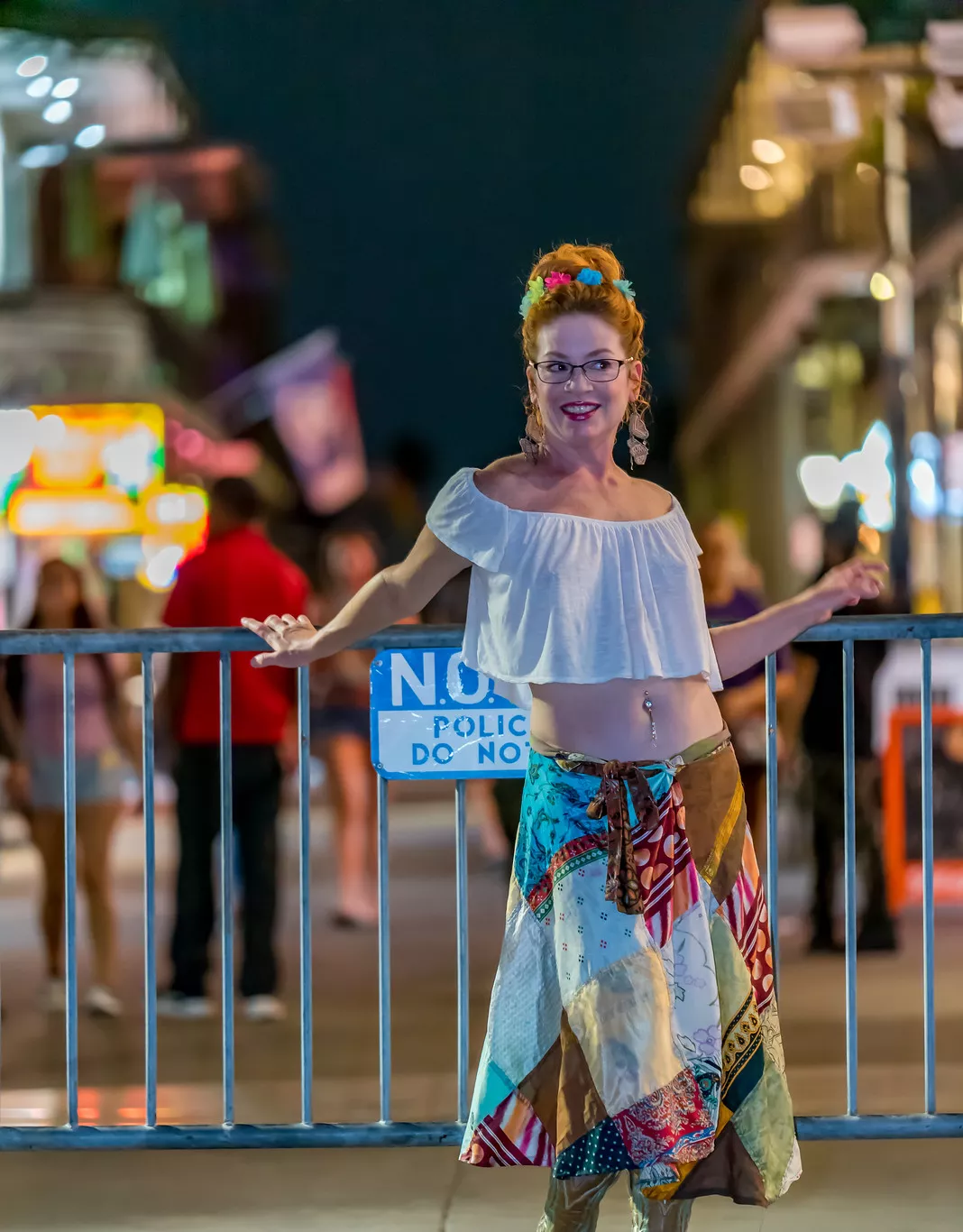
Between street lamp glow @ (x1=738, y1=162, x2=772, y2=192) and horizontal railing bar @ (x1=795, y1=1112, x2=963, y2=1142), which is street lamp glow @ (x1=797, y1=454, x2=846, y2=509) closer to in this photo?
street lamp glow @ (x1=738, y1=162, x2=772, y2=192)

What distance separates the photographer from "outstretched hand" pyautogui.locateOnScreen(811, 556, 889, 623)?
3486 millimetres

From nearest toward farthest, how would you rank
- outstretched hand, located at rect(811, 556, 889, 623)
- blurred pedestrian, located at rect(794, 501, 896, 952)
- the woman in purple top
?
outstretched hand, located at rect(811, 556, 889, 623)
blurred pedestrian, located at rect(794, 501, 896, 952)
the woman in purple top

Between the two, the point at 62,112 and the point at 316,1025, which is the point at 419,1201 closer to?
the point at 316,1025

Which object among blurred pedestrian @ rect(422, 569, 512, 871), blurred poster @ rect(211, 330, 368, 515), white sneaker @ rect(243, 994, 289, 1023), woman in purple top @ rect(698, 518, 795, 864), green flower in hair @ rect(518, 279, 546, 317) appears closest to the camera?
green flower in hair @ rect(518, 279, 546, 317)

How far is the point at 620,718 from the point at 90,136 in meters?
23.7

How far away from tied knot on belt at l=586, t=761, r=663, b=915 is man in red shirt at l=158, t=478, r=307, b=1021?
3780 mm

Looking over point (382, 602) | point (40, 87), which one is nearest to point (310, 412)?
point (40, 87)

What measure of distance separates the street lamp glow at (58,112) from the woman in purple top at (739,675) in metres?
16.3

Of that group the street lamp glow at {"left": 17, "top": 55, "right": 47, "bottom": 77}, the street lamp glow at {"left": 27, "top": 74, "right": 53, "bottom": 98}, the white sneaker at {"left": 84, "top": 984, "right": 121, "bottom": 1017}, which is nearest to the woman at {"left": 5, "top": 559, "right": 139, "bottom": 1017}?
the white sneaker at {"left": 84, "top": 984, "right": 121, "bottom": 1017}

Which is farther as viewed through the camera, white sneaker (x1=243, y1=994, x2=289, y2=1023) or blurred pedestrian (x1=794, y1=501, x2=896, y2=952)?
blurred pedestrian (x1=794, y1=501, x2=896, y2=952)

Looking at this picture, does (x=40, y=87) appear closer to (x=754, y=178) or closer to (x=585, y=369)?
(x=754, y=178)

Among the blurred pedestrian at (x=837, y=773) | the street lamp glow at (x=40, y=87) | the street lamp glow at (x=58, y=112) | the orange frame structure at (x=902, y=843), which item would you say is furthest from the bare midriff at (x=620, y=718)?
the street lamp glow at (x=58, y=112)

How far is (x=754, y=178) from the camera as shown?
2294 cm

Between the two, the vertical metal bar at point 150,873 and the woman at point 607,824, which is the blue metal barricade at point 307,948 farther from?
the woman at point 607,824
